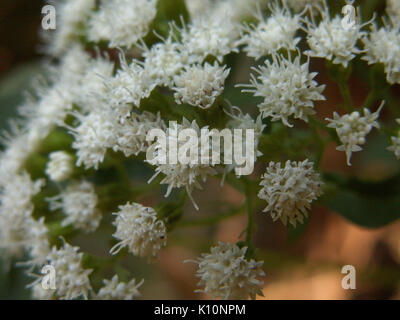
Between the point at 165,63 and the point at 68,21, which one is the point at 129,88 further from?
the point at 68,21

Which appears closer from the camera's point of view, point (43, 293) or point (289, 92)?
point (289, 92)

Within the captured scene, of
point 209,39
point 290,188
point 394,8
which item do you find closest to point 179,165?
point 290,188

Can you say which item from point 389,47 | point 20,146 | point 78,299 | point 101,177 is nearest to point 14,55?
point 20,146

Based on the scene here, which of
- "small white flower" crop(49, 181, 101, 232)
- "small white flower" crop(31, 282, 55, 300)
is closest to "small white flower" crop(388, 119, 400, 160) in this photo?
"small white flower" crop(49, 181, 101, 232)

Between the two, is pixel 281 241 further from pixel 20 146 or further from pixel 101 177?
pixel 20 146

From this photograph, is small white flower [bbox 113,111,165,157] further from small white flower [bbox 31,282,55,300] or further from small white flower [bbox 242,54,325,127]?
small white flower [bbox 31,282,55,300]

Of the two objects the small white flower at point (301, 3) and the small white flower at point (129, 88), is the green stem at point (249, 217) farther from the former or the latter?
the small white flower at point (301, 3)
